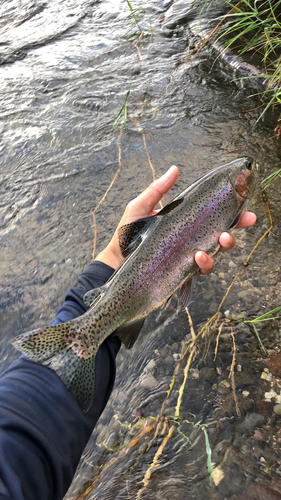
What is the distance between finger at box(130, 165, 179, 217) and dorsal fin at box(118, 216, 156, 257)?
0.39 m

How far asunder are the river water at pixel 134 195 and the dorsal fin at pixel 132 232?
117 cm

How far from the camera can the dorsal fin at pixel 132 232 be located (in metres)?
2.11

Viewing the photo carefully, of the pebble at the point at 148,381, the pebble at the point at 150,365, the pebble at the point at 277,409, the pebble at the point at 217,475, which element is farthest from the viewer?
the pebble at the point at 150,365

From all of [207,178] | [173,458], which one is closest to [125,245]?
[207,178]

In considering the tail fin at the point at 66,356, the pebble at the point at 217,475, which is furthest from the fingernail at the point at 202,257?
the pebble at the point at 217,475

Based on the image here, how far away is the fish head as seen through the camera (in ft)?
7.29

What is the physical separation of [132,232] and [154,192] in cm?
46

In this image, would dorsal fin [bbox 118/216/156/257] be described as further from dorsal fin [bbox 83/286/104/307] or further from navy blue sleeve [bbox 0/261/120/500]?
navy blue sleeve [bbox 0/261/120/500]

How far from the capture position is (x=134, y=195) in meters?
4.43

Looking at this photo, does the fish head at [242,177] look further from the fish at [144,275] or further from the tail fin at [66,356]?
the tail fin at [66,356]

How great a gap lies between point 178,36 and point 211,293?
614 cm

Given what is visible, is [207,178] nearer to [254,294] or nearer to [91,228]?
[254,294]

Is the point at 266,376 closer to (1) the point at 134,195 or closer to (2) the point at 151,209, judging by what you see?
(2) the point at 151,209

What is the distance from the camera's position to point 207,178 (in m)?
2.20
